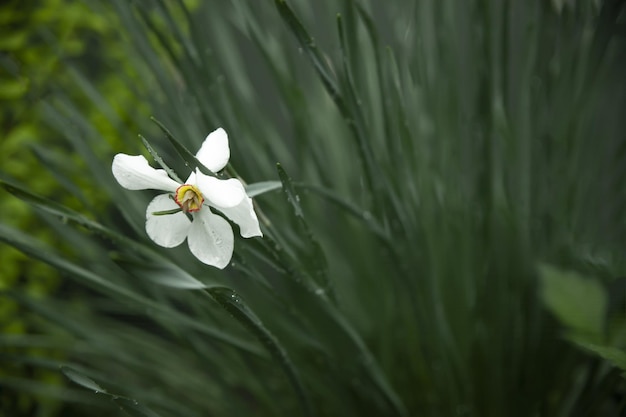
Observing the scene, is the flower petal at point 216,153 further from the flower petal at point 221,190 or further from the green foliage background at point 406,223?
the green foliage background at point 406,223

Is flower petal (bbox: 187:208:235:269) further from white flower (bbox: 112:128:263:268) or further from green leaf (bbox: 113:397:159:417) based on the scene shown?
green leaf (bbox: 113:397:159:417)

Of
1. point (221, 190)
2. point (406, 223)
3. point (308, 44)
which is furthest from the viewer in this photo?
point (406, 223)

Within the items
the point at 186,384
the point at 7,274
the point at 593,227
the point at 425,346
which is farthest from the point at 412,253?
the point at 7,274

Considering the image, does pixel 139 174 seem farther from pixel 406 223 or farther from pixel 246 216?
pixel 406 223

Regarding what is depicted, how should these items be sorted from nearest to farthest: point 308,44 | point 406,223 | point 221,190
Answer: point 221,190 → point 308,44 → point 406,223

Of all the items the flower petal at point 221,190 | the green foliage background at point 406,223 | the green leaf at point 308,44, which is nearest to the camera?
the flower petal at point 221,190

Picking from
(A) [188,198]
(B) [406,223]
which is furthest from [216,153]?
(B) [406,223]

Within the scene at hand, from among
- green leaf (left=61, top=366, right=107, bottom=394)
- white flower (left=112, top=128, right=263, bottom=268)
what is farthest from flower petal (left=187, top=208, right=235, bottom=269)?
green leaf (left=61, top=366, right=107, bottom=394)

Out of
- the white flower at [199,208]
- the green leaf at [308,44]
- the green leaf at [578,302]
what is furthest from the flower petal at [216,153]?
the green leaf at [578,302]

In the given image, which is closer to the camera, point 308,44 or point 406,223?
point 308,44
